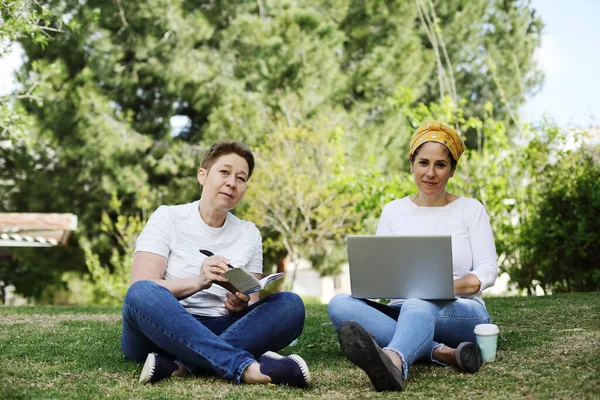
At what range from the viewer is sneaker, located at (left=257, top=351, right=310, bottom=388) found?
2.65 meters

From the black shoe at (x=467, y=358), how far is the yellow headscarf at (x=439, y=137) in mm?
941

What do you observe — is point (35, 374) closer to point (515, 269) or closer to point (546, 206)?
point (546, 206)

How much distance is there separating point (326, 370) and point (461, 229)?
90 centimetres

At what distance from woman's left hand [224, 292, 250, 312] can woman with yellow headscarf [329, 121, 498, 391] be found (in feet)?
1.38

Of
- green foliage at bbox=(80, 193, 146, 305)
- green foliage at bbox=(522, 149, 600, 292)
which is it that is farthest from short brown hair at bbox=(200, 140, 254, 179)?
green foliage at bbox=(80, 193, 146, 305)

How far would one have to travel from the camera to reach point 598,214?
7.46 m

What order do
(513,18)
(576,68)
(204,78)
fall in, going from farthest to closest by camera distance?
1. (513,18)
2. (204,78)
3. (576,68)

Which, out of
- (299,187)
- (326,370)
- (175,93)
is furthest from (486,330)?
(175,93)

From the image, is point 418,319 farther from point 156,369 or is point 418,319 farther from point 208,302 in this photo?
point 156,369

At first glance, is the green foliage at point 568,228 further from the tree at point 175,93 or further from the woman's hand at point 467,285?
the tree at point 175,93

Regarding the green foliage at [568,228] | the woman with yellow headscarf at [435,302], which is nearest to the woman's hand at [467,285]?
the woman with yellow headscarf at [435,302]

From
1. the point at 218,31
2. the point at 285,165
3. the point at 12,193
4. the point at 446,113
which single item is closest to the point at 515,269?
the point at 446,113

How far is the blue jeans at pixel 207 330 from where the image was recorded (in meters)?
2.72

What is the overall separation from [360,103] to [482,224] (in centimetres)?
1330
